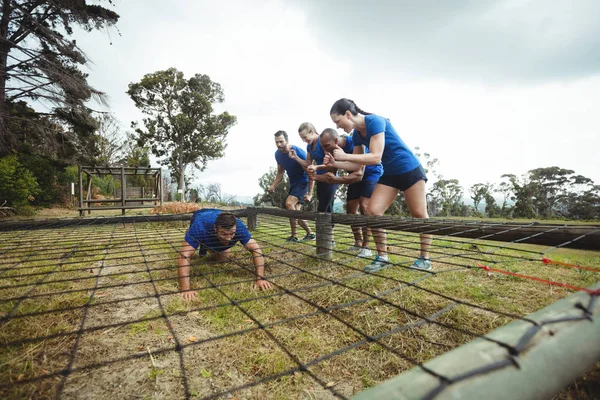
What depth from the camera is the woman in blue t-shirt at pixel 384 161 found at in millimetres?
1937

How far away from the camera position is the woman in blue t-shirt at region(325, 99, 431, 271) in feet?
6.35

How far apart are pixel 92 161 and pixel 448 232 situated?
31.9 feet

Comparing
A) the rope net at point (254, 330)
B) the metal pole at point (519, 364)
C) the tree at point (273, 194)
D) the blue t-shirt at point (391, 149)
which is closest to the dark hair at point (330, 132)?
the blue t-shirt at point (391, 149)

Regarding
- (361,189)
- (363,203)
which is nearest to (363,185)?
(361,189)

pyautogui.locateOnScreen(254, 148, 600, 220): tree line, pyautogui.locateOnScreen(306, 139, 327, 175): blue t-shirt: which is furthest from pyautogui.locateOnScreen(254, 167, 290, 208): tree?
pyautogui.locateOnScreen(306, 139, 327, 175): blue t-shirt

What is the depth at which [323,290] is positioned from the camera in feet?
5.61

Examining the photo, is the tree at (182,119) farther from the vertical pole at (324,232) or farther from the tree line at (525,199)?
the vertical pole at (324,232)

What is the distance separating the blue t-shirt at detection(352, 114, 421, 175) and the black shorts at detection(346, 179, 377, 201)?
1.40 ft

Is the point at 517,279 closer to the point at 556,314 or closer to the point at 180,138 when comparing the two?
the point at 556,314

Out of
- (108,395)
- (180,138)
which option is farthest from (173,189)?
(108,395)

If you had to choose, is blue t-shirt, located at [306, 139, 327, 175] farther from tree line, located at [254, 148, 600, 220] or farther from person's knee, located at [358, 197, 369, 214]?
→ tree line, located at [254, 148, 600, 220]

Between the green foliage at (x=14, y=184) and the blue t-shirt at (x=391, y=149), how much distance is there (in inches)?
341

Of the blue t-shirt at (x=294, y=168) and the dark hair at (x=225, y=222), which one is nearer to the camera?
the dark hair at (x=225, y=222)

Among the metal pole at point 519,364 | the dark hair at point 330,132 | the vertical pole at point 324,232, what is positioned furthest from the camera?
the dark hair at point 330,132
